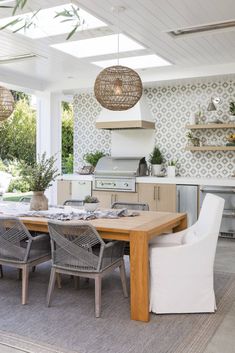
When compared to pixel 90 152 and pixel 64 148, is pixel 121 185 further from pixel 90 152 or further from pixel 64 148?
pixel 64 148

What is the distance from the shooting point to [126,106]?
374cm

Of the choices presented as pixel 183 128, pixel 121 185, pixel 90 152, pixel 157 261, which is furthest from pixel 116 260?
pixel 90 152

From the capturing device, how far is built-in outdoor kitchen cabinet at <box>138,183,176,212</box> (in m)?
6.39

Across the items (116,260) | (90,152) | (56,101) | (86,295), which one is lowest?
(86,295)

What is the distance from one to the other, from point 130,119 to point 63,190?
185cm

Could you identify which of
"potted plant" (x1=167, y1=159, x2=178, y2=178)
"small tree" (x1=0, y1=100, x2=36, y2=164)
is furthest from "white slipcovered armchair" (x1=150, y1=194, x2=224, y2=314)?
"small tree" (x1=0, y1=100, x2=36, y2=164)

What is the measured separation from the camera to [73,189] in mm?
7234

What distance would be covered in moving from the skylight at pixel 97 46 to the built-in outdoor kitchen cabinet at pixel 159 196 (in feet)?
7.66

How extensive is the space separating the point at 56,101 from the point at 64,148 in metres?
3.91

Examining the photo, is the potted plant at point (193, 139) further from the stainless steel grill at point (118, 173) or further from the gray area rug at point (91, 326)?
the gray area rug at point (91, 326)

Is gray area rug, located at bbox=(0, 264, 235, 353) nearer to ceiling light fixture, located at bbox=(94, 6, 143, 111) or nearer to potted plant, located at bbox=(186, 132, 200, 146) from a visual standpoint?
ceiling light fixture, located at bbox=(94, 6, 143, 111)

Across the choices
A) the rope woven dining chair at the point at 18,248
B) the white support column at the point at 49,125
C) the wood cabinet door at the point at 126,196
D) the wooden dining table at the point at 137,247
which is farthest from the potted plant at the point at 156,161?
the rope woven dining chair at the point at 18,248

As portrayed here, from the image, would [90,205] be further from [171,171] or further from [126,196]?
[171,171]

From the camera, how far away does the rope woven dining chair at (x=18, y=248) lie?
129 inches
